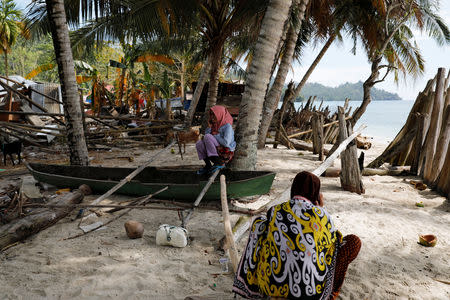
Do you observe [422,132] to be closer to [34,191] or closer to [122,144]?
[34,191]

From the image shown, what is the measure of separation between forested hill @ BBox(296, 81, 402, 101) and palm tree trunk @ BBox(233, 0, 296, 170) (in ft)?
399

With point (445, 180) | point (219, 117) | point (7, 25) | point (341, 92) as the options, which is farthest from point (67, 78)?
point (341, 92)

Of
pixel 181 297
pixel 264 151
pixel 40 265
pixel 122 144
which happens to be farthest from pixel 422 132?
pixel 122 144

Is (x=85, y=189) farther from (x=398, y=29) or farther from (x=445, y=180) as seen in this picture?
(x=398, y=29)

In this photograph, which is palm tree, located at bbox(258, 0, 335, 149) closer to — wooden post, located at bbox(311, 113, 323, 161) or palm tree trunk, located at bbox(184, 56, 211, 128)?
wooden post, located at bbox(311, 113, 323, 161)

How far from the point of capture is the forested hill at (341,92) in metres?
127

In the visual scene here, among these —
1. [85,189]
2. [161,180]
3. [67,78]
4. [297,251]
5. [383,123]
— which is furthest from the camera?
[383,123]

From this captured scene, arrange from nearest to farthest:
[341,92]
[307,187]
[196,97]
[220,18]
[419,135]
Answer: [307,187], [419,135], [220,18], [196,97], [341,92]

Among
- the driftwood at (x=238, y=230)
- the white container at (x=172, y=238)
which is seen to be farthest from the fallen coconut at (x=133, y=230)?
the driftwood at (x=238, y=230)

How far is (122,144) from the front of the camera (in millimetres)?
10523

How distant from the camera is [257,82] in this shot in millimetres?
4883

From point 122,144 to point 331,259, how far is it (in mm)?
9621

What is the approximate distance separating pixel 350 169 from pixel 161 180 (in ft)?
11.2

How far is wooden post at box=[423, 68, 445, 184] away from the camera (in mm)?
5855
